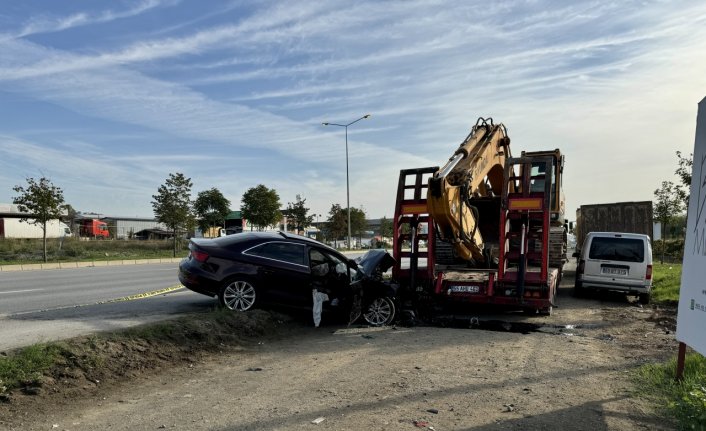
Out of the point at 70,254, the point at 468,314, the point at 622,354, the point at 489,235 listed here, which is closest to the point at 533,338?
the point at 622,354

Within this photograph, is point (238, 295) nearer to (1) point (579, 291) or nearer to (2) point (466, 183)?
(2) point (466, 183)

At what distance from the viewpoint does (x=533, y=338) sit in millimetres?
8359

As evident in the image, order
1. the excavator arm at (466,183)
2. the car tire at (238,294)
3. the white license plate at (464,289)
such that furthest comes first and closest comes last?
1. the white license plate at (464,289)
2. the car tire at (238,294)
3. the excavator arm at (466,183)

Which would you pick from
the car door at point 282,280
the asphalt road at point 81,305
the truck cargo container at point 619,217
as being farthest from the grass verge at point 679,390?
the truck cargo container at point 619,217

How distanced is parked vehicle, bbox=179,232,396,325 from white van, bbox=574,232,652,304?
272 inches

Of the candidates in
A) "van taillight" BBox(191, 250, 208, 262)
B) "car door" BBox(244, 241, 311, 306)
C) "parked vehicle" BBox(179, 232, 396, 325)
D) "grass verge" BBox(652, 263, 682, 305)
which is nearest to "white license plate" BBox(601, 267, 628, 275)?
"grass verge" BBox(652, 263, 682, 305)

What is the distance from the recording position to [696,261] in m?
4.43

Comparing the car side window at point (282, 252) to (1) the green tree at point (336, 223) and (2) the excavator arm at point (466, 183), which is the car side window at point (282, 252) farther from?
(1) the green tree at point (336, 223)

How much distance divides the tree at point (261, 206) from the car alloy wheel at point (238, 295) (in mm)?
47672

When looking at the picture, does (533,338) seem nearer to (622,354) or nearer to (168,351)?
(622,354)

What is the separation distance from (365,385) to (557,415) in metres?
1.89

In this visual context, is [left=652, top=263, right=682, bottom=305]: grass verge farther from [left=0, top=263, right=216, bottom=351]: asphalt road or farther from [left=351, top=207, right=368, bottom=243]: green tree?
[left=351, top=207, right=368, bottom=243]: green tree

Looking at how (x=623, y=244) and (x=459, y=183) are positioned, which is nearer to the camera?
(x=459, y=183)

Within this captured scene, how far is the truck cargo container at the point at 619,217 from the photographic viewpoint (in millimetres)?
19594
